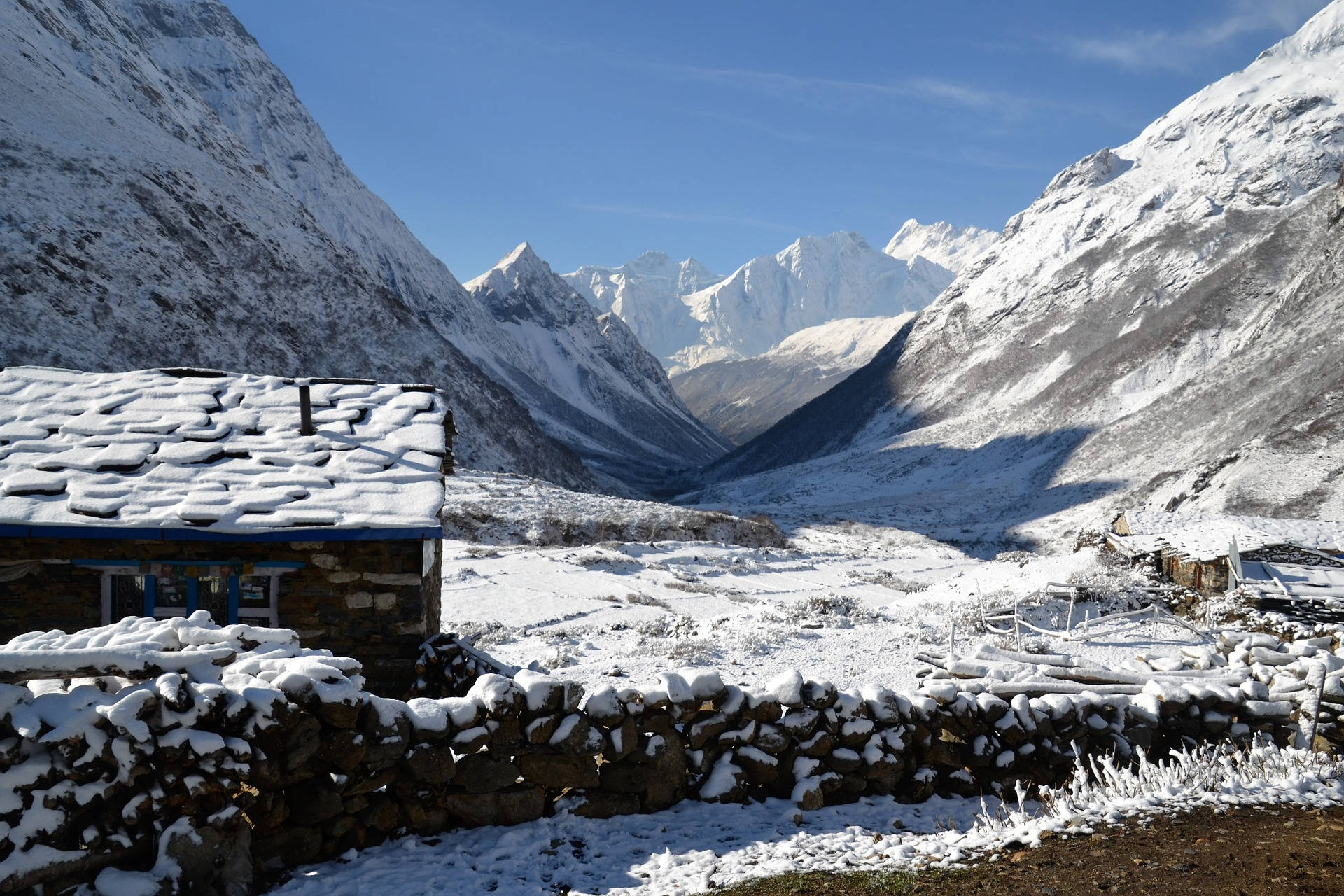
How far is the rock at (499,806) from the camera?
19.9 feet

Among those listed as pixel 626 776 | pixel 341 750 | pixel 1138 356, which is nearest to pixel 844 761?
pixel 626 776

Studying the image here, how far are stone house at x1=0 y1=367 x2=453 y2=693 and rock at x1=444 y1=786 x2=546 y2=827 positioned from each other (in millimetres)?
4491

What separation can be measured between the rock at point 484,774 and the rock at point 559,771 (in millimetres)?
108

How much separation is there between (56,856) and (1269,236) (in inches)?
3547

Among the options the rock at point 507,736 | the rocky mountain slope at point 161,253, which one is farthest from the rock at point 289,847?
the rocky mountain slope at point 161,253

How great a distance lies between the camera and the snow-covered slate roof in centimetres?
982

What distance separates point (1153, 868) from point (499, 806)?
4491 mm

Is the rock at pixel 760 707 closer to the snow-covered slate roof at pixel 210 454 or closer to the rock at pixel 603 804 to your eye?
the rock at pixel 603 804

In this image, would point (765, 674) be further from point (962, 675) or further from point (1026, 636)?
point (1026, 636)

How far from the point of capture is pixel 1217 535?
19.9 m

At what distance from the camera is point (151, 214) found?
51.2 meters

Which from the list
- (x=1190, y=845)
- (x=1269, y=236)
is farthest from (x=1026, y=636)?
(x=1269, y=236)

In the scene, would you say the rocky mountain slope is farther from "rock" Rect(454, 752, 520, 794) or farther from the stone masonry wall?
"rock" Rect(454, 752, 520, 794)

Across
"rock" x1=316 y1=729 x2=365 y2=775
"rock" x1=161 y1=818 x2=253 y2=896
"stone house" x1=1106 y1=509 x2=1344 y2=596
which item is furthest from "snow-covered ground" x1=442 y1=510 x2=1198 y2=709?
"rock" x1=161 y1=818 x2=253 y2=896
